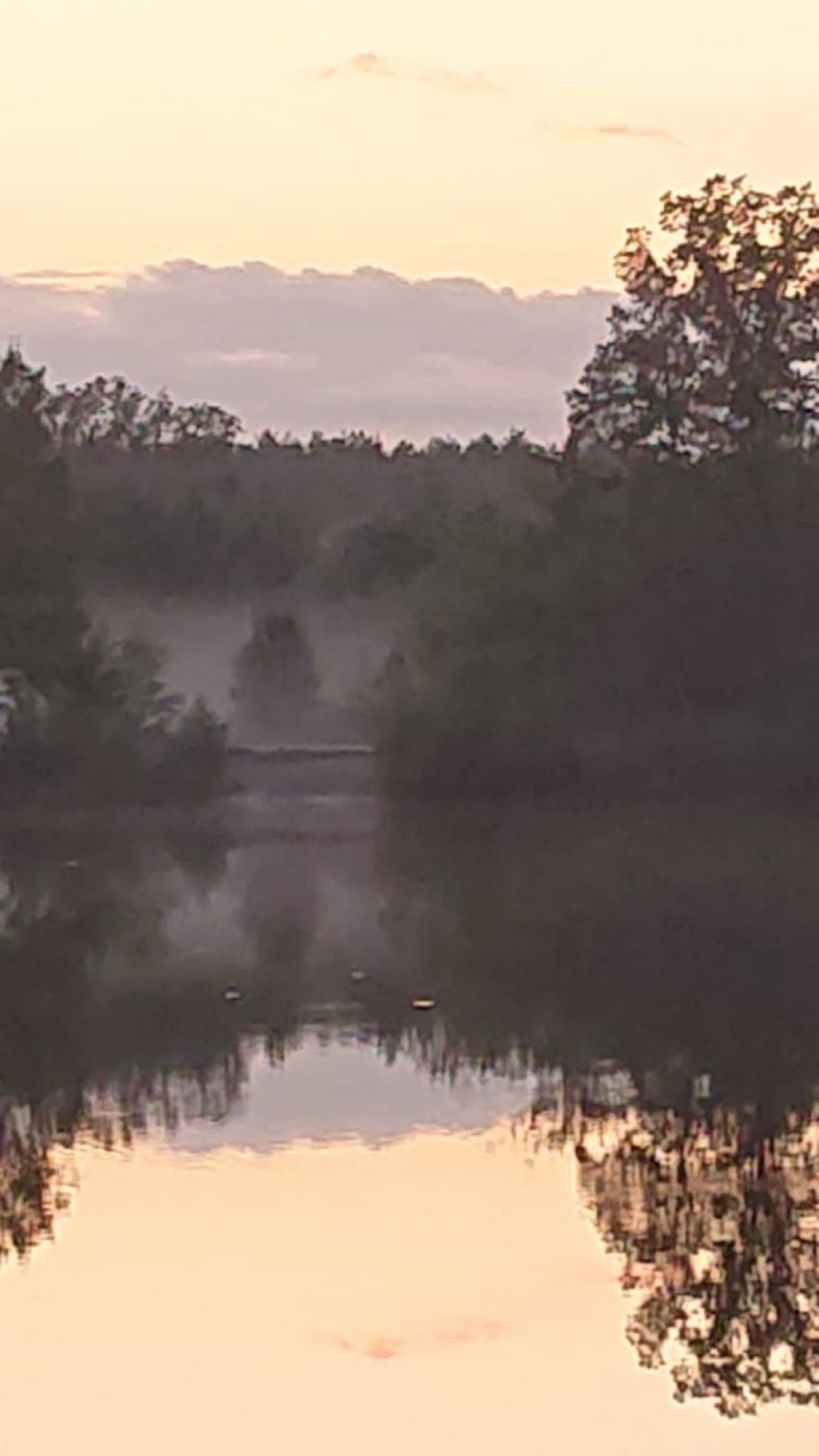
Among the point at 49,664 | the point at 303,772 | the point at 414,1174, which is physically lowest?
the point at 414,1174

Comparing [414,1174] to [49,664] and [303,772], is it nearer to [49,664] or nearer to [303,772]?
[49,664]

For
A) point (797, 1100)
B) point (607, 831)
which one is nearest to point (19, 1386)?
point (797, 1100)

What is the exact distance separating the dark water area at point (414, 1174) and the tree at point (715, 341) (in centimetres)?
2041

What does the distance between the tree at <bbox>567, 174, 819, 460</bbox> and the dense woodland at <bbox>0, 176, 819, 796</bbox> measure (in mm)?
37

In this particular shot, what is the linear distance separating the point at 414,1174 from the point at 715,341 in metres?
35.3

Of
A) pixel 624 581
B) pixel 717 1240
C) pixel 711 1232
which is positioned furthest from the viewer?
pixel 624 581

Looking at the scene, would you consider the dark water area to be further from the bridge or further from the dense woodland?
the bridge

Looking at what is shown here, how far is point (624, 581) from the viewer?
46.5 m

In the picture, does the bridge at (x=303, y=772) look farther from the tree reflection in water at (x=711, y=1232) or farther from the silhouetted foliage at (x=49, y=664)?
the tree reflection in water at (x=711, y=1232)

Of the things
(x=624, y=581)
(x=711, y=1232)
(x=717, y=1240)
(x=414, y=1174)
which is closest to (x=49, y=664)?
(x=624, y=581)

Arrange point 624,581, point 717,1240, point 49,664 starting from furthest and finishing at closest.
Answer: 1. point 624,581
2. point 49,664
3. point 717,1240

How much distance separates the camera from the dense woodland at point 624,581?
4425cm

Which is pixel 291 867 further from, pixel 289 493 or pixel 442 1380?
pixel 289 493

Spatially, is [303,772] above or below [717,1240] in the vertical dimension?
above
